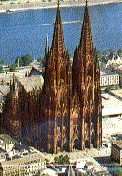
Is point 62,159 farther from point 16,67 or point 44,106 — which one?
point 16,67

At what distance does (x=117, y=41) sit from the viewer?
243ft

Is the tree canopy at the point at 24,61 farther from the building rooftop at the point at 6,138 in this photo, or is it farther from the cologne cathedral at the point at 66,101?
the building rooftop at the point at 6,138

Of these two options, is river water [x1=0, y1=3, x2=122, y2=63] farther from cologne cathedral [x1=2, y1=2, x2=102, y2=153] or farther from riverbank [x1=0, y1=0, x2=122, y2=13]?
cologne cathedral [x1=2, y1=2, x2=102, y2=153]

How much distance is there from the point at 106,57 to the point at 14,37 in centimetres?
1728

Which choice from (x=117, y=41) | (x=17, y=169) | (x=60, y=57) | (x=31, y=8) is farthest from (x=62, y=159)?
(x=31, y=8)

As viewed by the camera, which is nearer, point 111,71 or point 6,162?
point 6,162

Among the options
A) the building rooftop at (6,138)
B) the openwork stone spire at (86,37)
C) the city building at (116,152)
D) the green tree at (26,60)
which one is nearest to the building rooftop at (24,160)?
the building rooftop at (6,138)

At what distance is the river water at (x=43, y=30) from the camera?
69.3 metres

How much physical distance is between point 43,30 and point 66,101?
4302 centimetres

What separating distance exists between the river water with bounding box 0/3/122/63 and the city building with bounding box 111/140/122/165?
28043 millimetres

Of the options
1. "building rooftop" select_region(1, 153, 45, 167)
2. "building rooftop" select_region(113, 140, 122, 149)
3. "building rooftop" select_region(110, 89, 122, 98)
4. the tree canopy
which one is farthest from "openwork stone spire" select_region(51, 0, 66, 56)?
the tree canopy

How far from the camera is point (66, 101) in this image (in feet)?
122

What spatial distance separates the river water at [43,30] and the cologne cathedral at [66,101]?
25967mm

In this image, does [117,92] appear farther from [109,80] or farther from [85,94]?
[85,94]
